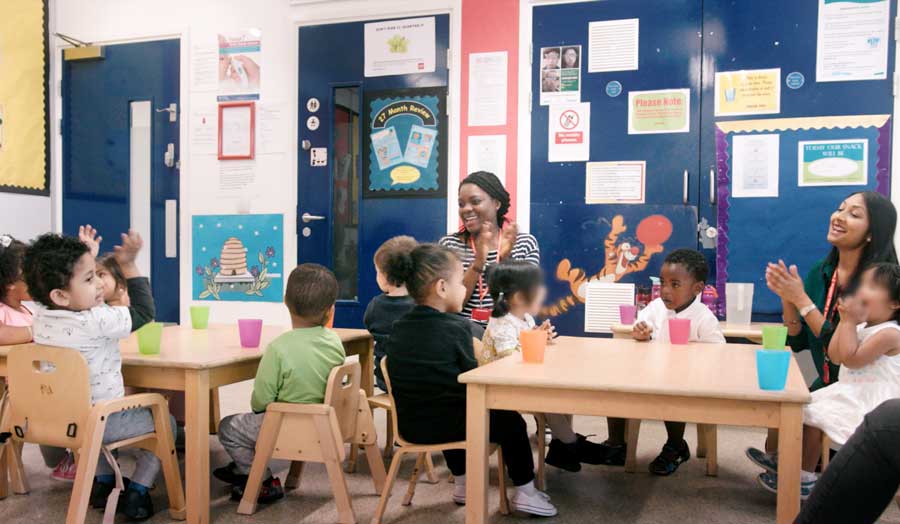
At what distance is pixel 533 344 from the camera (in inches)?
84.0

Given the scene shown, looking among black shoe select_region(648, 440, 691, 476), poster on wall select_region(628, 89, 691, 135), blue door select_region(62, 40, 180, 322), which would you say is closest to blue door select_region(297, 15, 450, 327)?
blue door select_region(62, 40, 180, 322)

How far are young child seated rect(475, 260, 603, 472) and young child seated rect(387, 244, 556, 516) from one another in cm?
22

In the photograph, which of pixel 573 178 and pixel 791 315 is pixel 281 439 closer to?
pixel 791 315

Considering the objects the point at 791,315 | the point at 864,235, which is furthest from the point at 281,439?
the point at 864,235

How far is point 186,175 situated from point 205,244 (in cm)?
53

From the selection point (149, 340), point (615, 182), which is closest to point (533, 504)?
point (149, 340)

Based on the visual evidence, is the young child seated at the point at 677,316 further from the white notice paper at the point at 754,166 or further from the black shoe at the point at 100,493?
the black shoe at the point at 100,493

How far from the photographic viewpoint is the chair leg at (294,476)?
281 cm

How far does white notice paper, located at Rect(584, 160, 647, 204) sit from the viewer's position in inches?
175

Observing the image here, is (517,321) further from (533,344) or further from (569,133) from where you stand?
(569,133)

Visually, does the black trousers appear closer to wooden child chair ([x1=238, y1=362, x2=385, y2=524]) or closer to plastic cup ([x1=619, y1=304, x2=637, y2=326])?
wooden child chair ([x1=238, y1=362, x2=385, y2=524])

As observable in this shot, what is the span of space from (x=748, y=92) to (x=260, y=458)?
340 centimetres

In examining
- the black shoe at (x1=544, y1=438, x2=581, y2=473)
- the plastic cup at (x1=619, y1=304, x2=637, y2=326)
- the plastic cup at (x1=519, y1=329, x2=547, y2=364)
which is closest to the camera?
the plastic cup at (x1=519, y1=329, x2=547, y2=364)

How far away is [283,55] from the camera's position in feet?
16.8
